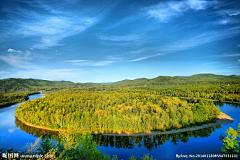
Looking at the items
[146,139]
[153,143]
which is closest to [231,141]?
[153,143]

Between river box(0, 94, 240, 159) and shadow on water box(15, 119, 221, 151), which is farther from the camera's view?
shadow on water box(15, 119, 221, 151)

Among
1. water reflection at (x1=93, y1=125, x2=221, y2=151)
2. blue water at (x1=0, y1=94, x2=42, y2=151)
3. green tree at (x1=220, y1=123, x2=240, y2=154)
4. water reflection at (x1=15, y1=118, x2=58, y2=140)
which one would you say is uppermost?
green tree at (x1=220, y1=123, x2=240, y2=154)

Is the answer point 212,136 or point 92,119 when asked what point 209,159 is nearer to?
point 212,136

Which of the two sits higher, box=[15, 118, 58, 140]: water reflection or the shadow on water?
the shadow on water

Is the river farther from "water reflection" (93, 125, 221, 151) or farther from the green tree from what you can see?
the green tree

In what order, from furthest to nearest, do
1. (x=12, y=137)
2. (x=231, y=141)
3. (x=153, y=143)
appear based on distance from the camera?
(x=12, y=137)
(x=153, y=143)
(x=231, y=141)

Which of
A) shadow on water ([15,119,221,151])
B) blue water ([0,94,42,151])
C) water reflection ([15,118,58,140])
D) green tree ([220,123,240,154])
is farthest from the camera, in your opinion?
water reflection ([15,118,58,140])

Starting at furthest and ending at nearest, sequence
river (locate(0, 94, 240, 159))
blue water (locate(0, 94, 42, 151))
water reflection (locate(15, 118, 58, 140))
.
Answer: water reflection (locate(15, 118, 58, 140)) < blue water (locate(0, 94, 42, 151)) < river (locate(0, 94, 240, 159))

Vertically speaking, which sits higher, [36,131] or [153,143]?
[153,143]

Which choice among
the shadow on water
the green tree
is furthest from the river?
the green tree

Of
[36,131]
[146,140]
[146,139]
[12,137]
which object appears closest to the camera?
[146,140]

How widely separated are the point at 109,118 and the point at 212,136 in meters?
54.2

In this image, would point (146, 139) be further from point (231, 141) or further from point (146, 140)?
point (231, 141)

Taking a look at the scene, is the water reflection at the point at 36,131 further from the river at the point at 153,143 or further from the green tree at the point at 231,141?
the green tree at the point at 231,141
